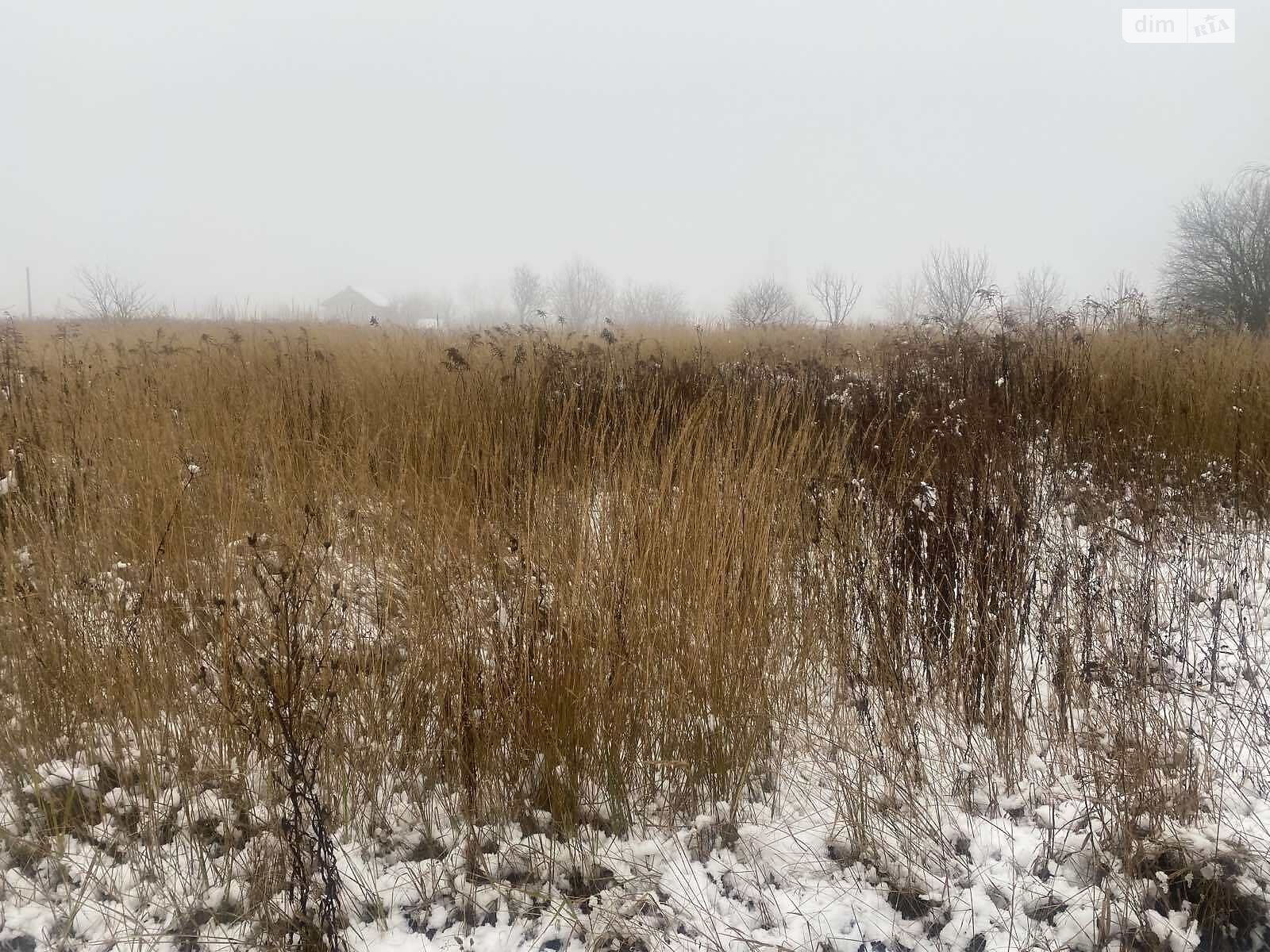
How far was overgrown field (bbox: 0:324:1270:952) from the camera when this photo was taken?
154 centimetres

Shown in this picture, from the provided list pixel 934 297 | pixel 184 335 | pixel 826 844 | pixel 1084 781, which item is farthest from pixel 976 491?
pixel 934 297

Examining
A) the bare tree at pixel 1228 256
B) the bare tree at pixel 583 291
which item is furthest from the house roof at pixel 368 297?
the bare tree at pixel 1228 256

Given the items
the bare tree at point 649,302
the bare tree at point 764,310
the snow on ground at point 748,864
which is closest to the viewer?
the snow on ground at point 748,864

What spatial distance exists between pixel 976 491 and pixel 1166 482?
2509 millimetres

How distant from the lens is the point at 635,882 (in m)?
1.62

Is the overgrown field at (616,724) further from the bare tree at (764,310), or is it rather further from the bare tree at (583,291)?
the bare tree at (583,291)

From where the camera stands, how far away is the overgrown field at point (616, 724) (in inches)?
60.5

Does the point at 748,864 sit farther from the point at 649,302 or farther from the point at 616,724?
the point at 649,302

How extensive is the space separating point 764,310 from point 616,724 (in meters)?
15.8

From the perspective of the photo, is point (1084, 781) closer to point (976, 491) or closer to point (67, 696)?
point (976, 491)

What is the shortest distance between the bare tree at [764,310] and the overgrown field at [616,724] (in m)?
9.13

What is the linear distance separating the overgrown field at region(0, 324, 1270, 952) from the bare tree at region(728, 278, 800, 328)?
30.0 feet

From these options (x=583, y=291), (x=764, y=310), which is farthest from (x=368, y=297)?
(x=764, y=310)

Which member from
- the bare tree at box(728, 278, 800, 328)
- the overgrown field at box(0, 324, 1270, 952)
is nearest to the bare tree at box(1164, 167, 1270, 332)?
the bare tree at box(728, 278, 800, 328)
